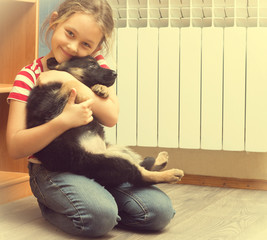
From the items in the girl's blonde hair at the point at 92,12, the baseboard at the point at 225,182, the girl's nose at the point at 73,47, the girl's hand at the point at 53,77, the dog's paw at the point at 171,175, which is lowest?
the baseboard at the point at 225,182

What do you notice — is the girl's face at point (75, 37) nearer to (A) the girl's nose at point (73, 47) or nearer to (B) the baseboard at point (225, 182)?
(A) the girl's nose at point (73, 47)

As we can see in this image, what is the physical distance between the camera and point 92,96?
5.24ft

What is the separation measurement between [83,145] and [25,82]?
1.02 ft

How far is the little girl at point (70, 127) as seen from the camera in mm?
→ 1539

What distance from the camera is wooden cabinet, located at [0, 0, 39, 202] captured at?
206 cm

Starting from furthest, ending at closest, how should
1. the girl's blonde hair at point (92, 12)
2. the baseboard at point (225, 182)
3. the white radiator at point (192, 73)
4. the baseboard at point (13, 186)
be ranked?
1. the baseboard at point (225, 182)
2. the white radiator at point (192, 73)
3. the baseboard at point (13, 186)
4. the girl's blonde hair at point (92, 12)

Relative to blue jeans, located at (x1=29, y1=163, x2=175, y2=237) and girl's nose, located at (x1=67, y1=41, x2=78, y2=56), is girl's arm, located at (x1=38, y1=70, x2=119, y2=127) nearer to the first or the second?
girl's nose, located at (x1=67, y1=41, x2=78, y2=56)

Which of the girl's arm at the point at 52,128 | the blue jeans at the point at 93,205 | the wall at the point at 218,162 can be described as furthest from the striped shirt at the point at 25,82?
the wall at the point at 218,162

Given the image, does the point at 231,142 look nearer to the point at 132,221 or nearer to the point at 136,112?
the point at 136,112

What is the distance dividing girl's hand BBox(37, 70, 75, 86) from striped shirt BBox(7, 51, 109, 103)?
90mm

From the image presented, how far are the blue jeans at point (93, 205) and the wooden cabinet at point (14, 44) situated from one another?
459 millimetres

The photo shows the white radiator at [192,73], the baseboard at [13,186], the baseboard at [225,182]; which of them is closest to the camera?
the baseboard at [13,186]

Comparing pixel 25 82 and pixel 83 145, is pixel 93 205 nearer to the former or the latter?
pixel 83 145

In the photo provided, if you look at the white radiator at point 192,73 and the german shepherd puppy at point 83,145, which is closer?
the german shepherd puppy at point 83,145
